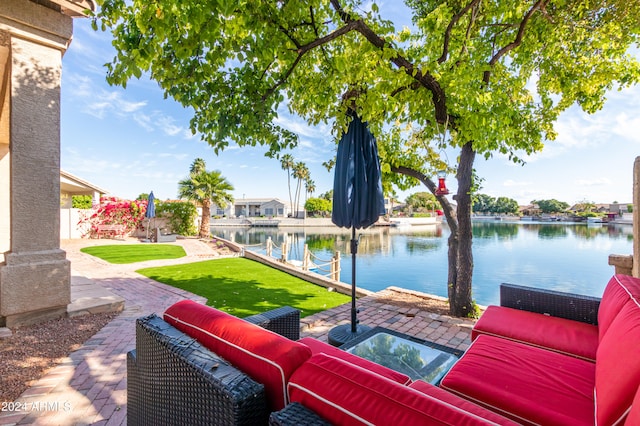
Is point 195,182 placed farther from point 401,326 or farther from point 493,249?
point 493,249

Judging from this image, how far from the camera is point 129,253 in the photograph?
35.3 ft

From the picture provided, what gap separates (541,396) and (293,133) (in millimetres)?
3589

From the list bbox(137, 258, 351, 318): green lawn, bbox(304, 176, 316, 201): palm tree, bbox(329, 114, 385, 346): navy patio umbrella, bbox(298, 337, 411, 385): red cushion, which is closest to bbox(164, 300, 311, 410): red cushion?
bbox(298, 337, 411, 385): red cushion

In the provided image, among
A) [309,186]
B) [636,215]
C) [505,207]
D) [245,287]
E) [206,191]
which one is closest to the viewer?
[636,215]

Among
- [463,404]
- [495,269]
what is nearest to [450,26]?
[463,404]

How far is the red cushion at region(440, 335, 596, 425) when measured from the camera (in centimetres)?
150

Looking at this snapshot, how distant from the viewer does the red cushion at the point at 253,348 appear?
3.65ft

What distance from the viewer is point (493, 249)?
75.8 feet

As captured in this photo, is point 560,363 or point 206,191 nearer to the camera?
point 560,363

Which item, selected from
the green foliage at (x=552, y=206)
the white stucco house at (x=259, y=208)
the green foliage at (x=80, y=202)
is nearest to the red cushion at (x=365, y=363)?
the green foliage at (x=80, y=202)

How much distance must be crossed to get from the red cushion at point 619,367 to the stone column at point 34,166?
5633 mm

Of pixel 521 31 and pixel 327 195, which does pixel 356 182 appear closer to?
pixel 521 31

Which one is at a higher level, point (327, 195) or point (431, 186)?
point (327, 195)

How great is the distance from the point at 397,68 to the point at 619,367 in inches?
155
